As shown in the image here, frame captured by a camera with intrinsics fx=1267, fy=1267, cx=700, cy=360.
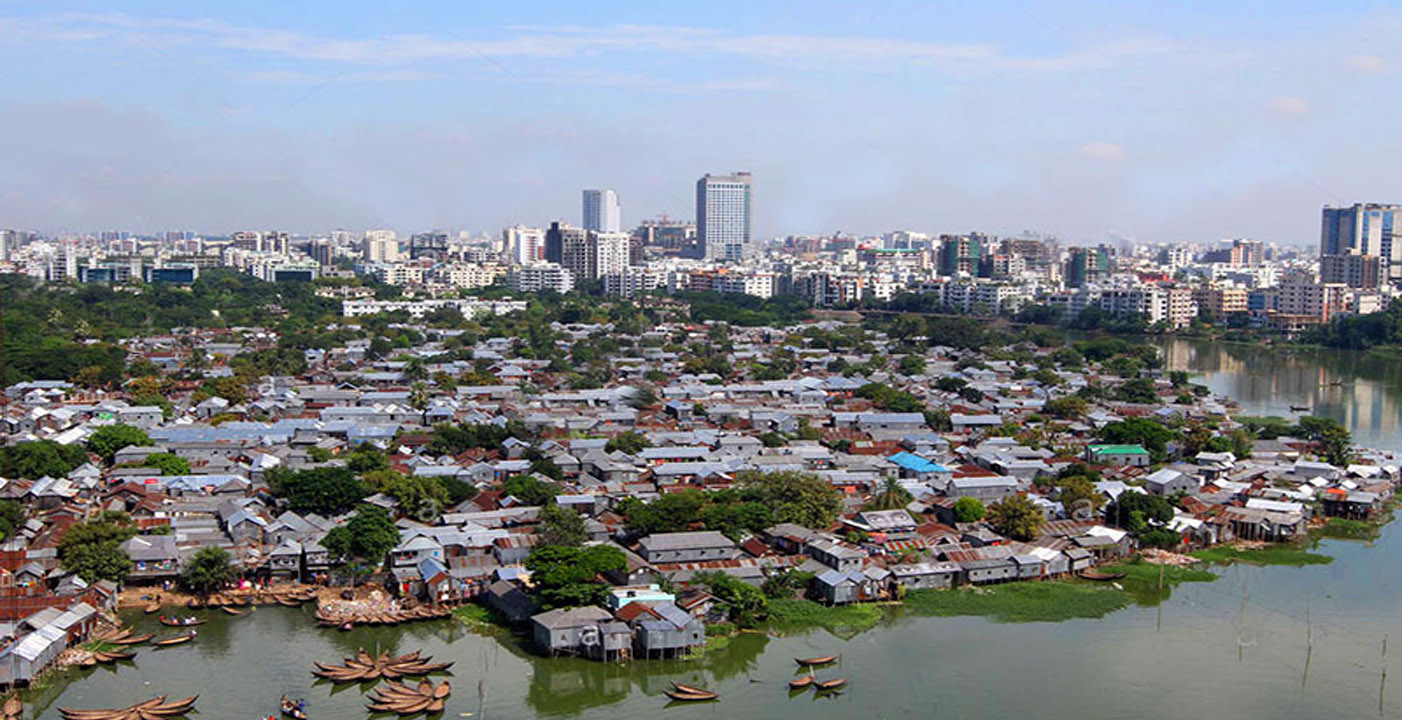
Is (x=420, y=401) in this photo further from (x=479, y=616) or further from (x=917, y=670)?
(x=917, y=670)

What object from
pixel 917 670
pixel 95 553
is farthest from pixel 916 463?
pixel 95 553

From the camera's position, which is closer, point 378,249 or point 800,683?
point 800,683

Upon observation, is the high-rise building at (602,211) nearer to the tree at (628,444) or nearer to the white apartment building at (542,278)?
the white apartment building at (542,278)

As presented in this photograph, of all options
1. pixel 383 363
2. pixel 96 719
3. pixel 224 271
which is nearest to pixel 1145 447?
pixel 96 719

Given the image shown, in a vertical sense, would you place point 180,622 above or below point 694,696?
above

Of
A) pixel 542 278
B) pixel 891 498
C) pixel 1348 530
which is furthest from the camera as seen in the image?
pixel 542 278

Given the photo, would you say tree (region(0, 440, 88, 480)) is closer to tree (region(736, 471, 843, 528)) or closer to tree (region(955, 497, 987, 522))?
tree (region(736, 471, 843, 528))

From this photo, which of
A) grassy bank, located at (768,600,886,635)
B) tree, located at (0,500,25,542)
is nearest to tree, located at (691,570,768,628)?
grassy bank, located at (768,600,886,635)
